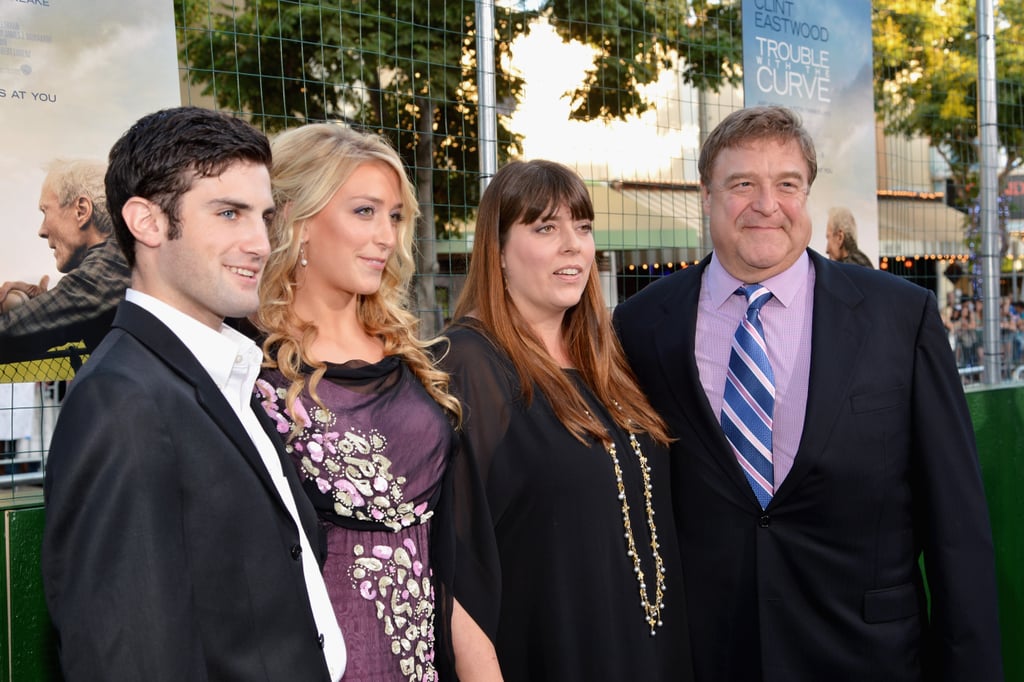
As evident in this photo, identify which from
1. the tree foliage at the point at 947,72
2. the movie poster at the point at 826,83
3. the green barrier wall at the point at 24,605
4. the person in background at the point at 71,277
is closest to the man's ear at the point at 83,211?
the person in background at the point at 71,277

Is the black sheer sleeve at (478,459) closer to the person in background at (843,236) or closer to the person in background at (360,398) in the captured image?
the person in background at (360,398)

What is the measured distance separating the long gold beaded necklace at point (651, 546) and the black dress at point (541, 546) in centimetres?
2

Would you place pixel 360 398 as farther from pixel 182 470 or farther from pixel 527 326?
pixel 182 470

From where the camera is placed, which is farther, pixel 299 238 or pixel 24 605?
pixel 299 238

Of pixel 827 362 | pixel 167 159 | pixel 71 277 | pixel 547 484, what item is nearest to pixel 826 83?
pixel 827 362

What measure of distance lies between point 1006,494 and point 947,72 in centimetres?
429

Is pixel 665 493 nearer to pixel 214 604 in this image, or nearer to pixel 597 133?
pixel 214 604

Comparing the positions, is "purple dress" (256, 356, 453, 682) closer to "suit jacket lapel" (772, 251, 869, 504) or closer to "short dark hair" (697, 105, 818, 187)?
"suit jacket lapel" (772, 251, 869, 504)

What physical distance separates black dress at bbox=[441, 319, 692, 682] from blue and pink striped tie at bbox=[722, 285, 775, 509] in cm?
38

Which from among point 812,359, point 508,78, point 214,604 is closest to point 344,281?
point 214,604

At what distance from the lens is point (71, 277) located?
3232mm

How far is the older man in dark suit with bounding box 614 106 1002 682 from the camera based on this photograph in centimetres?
264

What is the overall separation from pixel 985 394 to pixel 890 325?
1741 millimetres

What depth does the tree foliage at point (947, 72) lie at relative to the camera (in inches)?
270
